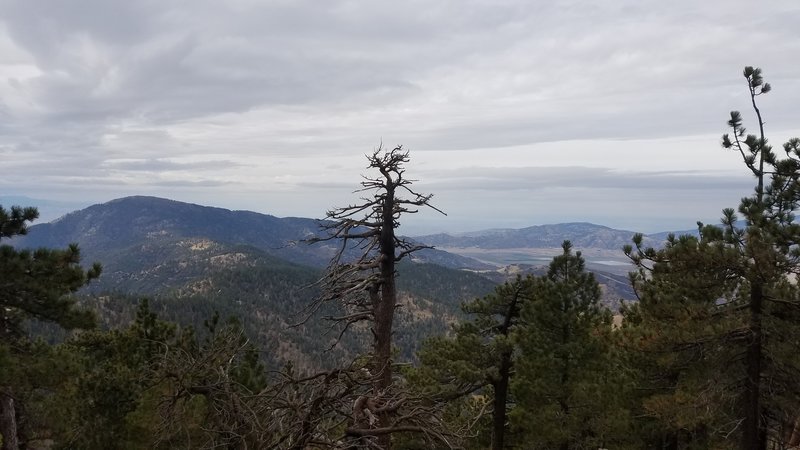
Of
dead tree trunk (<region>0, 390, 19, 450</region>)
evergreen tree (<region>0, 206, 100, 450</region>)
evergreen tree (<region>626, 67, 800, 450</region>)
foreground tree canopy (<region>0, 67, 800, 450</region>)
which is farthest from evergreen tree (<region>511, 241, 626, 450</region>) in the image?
dead tree trunk (<region>0, 390, 19, 450</region>)

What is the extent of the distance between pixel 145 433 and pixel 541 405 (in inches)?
490

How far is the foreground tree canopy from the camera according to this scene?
5.16 meters

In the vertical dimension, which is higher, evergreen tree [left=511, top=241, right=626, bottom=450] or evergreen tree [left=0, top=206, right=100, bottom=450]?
evergreen tree [left=0, top=206, right=100, bottom=450]

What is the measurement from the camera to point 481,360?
1473 centimetres

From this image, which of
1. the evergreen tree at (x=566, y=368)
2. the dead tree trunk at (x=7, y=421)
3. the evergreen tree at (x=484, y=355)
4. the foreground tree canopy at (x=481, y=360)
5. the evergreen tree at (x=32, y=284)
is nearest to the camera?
the foreground tree canopy at (x=481, y=360)

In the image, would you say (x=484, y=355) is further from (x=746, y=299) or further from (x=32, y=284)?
(x=32, y=284)

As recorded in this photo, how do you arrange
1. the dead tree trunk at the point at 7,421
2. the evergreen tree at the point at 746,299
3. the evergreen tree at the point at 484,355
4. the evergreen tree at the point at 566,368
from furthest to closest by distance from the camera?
the evergreen tree at the point at 484,355
the evergreen tree at the point at 566,368
the dead tree trunk at the point at 7,421
the evergreen tree at the point at 746,299

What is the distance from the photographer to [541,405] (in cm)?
Result: 1413

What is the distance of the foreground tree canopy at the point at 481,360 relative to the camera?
516cm

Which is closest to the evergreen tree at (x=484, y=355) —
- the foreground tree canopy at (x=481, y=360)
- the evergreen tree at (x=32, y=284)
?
the foreground tree canopy at (x=481, y=360)

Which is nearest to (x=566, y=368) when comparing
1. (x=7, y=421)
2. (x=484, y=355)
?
(x=484, y=355)

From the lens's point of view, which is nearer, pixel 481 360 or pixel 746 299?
pixel 746 299

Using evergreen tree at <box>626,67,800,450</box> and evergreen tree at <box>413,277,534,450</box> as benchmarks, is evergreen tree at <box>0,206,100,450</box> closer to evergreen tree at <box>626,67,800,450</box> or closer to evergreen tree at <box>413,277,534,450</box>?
evergreen tree at <box>413,277,534,450</box>

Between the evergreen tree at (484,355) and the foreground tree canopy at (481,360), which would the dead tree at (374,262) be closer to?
the foreground tree canopy at (481,360)
